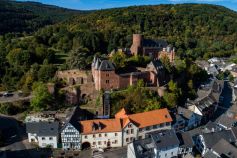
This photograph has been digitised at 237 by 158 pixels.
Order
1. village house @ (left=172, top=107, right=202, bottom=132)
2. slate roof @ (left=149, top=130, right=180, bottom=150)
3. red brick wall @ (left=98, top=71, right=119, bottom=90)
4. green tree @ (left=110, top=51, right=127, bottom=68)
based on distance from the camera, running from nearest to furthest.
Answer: slate roof @ (left=149, top=130, right=180, bottom=150)
village house @ (left=172, top=107, right=202, bottom=132)
red brick wall @ (left=98, top=71, right=119, bottom=90)
green tree @ (left=110, top=51, right=127, bottom=68)

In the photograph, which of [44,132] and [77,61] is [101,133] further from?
[77,61]

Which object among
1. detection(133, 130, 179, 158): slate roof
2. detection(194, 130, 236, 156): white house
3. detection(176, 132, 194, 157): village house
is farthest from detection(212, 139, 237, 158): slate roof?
detection(133, 130, 179, 158): slate roof

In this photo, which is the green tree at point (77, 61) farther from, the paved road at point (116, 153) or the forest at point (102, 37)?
the paved road at point (116, 153)

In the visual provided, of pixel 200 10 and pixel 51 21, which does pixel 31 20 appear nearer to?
pixel 51 21

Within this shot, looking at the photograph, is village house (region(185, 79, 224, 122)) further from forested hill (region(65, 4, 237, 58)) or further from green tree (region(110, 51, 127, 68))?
forested hill (region(65, 4, 237, 58))

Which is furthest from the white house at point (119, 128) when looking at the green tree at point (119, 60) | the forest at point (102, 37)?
the forest at point (102, 37)

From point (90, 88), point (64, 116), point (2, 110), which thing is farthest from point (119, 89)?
point (2, 110)

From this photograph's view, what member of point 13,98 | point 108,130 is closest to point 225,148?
point 108,130
